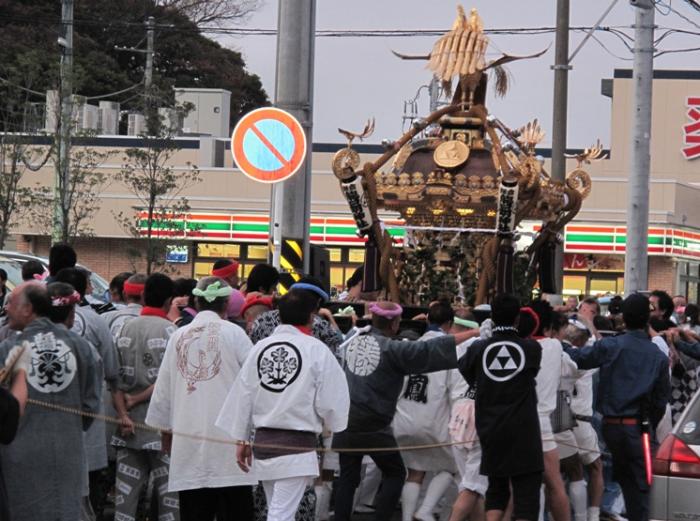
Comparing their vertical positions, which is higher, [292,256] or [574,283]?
[292,256]

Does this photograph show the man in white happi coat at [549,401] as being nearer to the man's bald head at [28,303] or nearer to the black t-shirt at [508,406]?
the black t-shirt at [508,406]

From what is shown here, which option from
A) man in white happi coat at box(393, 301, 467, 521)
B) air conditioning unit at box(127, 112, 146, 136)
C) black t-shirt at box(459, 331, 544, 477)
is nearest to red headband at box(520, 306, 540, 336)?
black t-shirt at box(459, 331, 544, 477)

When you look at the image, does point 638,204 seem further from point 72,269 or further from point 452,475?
point 72,269

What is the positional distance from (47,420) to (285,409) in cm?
146

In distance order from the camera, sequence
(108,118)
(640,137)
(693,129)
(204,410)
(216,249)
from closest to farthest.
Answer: (204,410) < (640,137) < (216,249) < (693,129) < (108,118)

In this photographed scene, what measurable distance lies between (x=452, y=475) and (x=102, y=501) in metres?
2.86

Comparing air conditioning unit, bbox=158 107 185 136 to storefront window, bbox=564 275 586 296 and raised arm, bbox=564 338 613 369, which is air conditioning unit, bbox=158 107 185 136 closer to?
storefront window, bbox=564 275 586 296

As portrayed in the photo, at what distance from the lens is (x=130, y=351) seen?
37.1ft

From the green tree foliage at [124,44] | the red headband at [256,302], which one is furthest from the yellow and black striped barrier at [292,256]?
the green tree foliage at [124,44]

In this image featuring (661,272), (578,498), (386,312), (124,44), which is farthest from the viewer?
(124,44)

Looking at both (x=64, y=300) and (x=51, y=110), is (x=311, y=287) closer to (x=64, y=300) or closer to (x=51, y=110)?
(x=64, y=300)

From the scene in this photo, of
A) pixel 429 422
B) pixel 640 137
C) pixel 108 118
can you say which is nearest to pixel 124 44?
pixel 108 118

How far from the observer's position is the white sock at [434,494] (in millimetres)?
12445

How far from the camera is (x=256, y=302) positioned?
12359 mm
